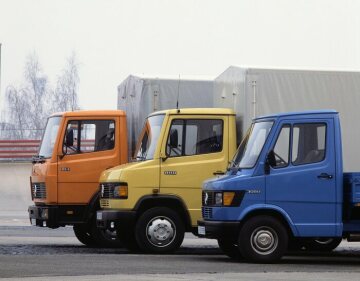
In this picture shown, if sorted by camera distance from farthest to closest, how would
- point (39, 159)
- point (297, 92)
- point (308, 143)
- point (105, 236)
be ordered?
point (39, 159) → point (105, 236) → point (297, 92) → point (308, 143)

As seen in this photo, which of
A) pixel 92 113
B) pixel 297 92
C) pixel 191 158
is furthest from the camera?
pixel 92 113

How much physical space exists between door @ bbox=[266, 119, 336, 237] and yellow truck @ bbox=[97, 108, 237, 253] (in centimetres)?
232

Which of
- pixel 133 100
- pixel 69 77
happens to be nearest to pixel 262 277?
pixel 133 100

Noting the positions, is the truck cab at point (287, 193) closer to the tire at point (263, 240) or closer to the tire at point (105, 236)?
the tire at point (263, 240)

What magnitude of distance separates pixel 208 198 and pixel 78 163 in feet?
13.8

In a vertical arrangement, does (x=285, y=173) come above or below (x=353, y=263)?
above

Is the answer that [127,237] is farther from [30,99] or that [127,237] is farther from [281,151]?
[30,99]

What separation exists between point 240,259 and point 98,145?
14.0 feet

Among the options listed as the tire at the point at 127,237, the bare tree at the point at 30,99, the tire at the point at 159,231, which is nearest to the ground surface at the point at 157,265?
the tire at the point at 127,237

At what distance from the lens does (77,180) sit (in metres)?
21.9

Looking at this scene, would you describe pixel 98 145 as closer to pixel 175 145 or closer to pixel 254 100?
pixel 175 145

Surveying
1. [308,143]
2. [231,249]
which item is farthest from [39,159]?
[308,143]

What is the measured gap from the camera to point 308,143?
1789 cm

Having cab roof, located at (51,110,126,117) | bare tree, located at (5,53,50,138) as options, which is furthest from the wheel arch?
bare tree, located at (5,53,50,138)
